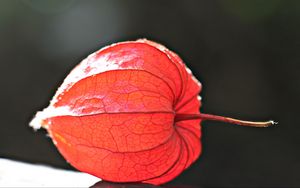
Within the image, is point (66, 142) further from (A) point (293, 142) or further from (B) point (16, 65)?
(B) point (16, 65)

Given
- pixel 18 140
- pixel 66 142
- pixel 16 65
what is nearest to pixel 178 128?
pixel 66 142

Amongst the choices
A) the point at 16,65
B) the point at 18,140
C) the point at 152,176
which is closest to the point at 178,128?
the point at 152,176

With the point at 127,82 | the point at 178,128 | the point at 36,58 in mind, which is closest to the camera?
the point at 127,82

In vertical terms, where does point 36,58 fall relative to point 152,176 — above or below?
above

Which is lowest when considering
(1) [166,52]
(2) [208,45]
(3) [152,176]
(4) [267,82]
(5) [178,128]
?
(3) [152,176]

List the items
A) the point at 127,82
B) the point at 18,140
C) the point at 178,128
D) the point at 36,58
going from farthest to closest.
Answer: the point at 36,58, the point at 18,140, the point at 178,128, the point at 127,82

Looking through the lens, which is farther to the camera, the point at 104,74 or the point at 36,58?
the point at 36,58

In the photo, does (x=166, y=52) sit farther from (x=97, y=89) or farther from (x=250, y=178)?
(x=250, y=178)
